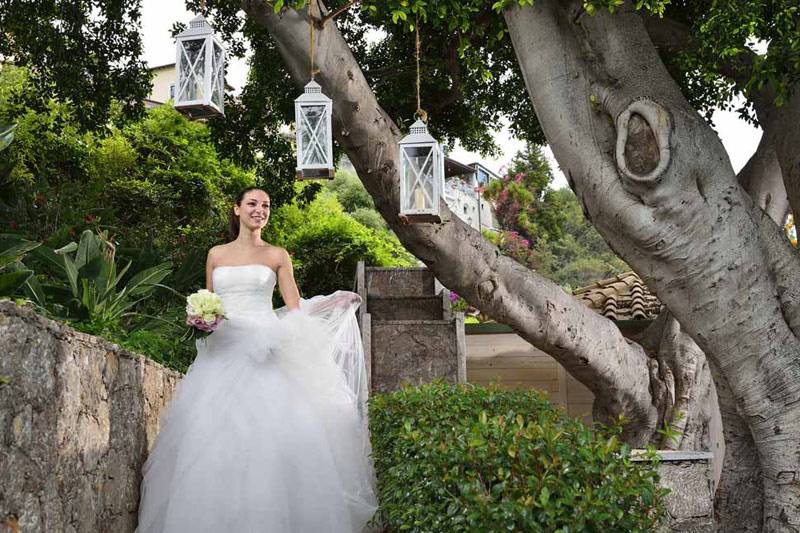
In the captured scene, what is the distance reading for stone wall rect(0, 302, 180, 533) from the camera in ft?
8.86

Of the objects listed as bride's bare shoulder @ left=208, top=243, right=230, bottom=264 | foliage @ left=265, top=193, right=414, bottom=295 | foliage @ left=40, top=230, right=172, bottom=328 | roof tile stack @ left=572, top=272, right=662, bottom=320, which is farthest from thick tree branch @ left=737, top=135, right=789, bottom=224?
foliage @ left=265, top=193, right=414, bottom=295

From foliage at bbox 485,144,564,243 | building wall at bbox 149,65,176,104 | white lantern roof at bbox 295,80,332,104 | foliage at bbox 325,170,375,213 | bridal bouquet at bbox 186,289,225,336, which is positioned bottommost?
bridal bouquet at bbox 186,289,225,336

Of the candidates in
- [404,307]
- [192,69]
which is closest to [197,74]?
[192,69]

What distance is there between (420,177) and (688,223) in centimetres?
183

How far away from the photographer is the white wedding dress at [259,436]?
13.6 ft

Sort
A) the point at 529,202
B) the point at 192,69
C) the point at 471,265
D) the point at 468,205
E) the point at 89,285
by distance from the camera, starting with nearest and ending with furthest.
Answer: the point at 192,69 < the point at 89,285 < the point at 471,265 < the point at 529,202 < the point at 468,205

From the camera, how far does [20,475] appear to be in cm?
277

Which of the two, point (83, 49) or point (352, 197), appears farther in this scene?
point (352, 197)

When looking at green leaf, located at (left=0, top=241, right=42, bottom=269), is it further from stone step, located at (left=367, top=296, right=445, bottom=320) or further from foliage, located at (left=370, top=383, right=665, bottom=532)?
stone step, located at (left=367, top=296, right=445, bottom=320)

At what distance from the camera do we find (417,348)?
33.5 feet

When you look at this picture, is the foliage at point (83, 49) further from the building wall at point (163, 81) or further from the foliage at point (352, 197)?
the building wall at point (163, 81)

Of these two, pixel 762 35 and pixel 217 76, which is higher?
pixel 762 35

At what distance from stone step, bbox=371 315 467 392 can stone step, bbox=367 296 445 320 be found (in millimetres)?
1190

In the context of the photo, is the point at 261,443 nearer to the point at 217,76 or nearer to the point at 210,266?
the point at 210,266
